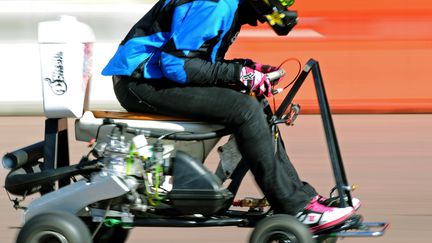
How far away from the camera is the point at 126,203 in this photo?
5.11 metres

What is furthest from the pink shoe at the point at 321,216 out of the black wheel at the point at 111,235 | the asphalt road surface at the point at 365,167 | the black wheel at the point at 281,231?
the black wheel at the point at 111,235

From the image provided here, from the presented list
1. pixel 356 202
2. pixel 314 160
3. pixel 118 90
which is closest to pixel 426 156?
pixel 314 160

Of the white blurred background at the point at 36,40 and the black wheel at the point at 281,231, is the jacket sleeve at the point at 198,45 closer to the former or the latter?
the black wheel at the point at 281,231

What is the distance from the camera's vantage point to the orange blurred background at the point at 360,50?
9.91 metres

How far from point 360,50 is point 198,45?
528cm

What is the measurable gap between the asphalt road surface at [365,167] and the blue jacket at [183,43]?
1207 millimetres

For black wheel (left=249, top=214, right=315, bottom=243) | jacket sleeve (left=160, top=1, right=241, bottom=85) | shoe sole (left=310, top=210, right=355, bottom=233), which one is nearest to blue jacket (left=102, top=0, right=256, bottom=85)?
jacket sleeve (left=160, top=1, right=241, bottom=85)

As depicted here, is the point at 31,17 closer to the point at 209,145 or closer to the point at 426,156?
the point at 426,156

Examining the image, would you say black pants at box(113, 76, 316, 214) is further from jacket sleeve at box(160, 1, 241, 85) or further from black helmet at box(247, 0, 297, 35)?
black helmet at box(247, 0, 297, 35)

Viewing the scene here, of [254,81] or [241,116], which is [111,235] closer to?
[241,116]

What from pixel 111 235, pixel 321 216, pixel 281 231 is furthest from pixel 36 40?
pixel 281 231

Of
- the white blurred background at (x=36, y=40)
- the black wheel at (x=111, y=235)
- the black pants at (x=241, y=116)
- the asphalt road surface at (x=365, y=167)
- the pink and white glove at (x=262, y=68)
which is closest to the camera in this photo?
the black pants at (x=241, y=116)

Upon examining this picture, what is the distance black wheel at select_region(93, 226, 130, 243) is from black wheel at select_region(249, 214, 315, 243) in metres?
0.87

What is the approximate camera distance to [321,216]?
16.8ft
